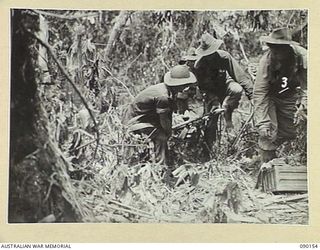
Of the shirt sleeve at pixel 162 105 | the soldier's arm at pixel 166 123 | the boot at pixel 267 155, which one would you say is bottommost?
the boot at pixel 267 155

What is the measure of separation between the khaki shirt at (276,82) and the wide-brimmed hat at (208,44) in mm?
63

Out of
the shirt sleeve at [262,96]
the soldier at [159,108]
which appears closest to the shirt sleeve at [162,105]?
the soldier at [159,108]

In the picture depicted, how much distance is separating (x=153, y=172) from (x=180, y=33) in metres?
0.19

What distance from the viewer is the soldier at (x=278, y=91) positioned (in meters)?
0.61

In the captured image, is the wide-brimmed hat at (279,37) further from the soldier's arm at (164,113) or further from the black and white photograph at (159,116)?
the soldier's arm at (164,113)

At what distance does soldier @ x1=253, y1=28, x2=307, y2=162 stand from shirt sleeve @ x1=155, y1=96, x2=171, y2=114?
11 cm

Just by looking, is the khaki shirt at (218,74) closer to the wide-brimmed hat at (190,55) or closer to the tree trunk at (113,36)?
the wide-brimmed hat at (190,55)

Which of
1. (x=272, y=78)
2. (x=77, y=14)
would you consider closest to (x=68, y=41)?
(x=77, y=14)

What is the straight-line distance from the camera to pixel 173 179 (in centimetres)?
61

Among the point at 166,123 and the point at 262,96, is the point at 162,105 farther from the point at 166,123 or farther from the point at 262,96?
the point at 262,96

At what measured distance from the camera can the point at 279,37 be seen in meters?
0.61

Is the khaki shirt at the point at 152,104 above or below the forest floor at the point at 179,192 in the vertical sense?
Result: above

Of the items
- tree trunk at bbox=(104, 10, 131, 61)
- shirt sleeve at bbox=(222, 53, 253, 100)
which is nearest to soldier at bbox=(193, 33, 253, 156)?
shirt sleeve at bbox=(222, 53, 253, 100)

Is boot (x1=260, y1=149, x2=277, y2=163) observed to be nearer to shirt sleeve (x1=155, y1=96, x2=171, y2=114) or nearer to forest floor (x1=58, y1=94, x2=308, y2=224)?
forest floor (x1=58, y1=94, x2=308, y2=224)
